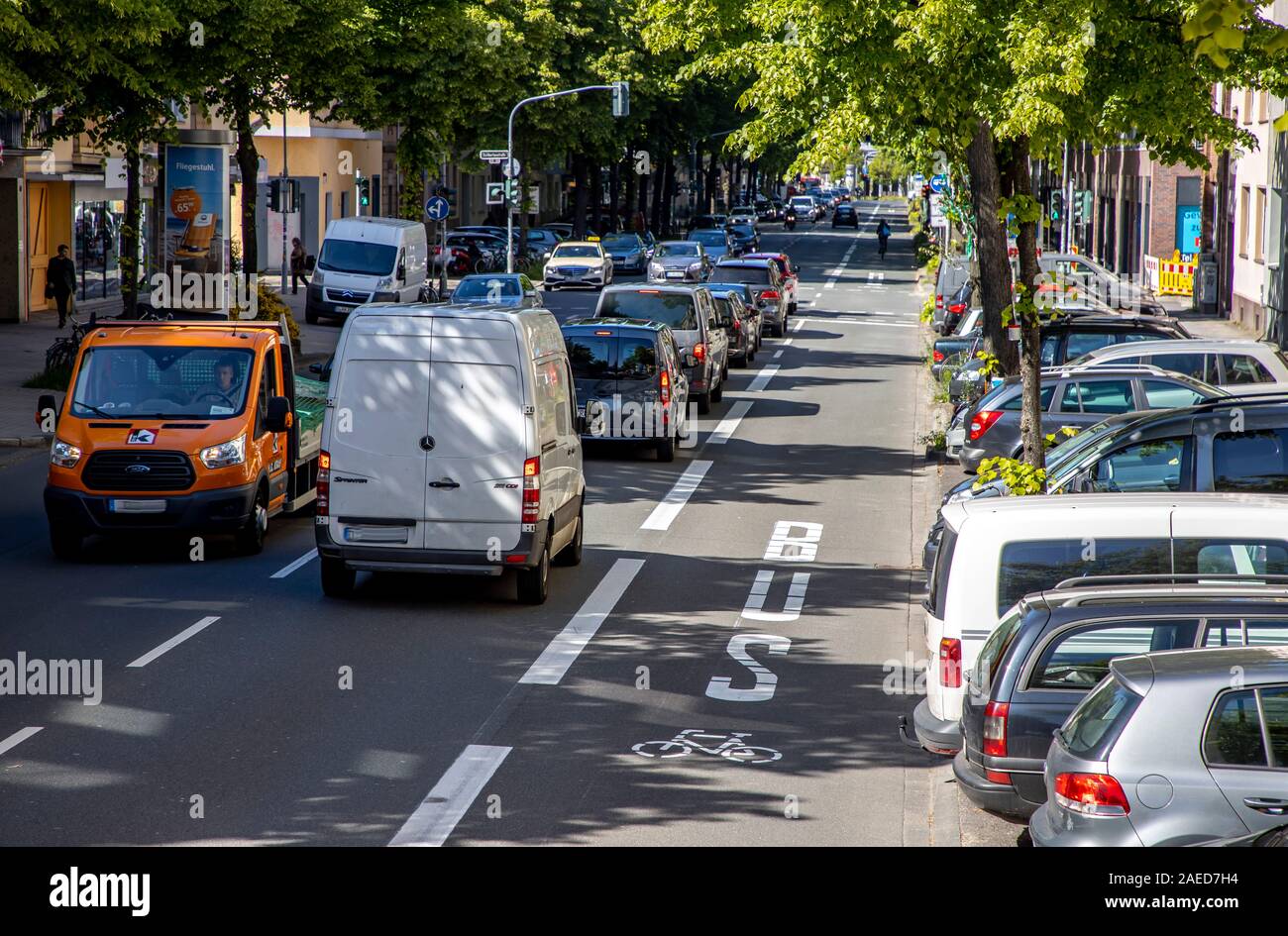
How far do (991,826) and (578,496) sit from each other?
7.65 metres

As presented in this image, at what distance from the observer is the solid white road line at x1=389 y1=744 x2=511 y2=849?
8312 mm

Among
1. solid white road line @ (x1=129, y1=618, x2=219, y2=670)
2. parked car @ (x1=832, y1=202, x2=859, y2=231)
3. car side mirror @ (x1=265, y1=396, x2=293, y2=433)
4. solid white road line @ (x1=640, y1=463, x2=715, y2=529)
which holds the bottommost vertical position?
solid white road line @ (x1=129, y1=618, x2=219, y2=670)

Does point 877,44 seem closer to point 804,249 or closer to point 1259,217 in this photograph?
point 1259,217

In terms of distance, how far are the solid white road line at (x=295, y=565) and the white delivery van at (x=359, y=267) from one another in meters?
25.8

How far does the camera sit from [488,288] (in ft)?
143

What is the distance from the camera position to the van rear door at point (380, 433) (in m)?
13.7

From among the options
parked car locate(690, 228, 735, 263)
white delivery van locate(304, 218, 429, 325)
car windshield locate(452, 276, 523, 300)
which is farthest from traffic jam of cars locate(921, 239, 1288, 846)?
parked car locate(690, 228, 735, 263)

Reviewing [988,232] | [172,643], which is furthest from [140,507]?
[988,232]

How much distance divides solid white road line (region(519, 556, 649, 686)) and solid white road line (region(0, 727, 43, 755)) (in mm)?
3198

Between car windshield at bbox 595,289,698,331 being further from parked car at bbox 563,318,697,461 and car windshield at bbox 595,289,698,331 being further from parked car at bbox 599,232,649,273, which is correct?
parked car at bbox 599,232,649,273

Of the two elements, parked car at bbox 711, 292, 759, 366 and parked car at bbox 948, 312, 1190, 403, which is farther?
parked car at bbox 711, 292, 759, 366

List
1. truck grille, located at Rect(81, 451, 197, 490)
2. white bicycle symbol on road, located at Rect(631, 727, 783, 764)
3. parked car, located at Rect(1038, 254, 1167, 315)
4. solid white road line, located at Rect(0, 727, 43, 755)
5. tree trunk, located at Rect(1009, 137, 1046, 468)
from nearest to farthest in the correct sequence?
solid white road line, located at Rect(0, 727, 43, 755)
white bicycle symbol on road, located at Rect(631, 727, 783, 764)
tree trunk, located at Rect(1009, 137, 1046, 468)
truck grille, located at Rect(81, 451, 197, 490)
parked car, located at Rect(1038, 254, 1167, 315)

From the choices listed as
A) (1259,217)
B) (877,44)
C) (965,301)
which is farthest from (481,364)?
(1259,217)

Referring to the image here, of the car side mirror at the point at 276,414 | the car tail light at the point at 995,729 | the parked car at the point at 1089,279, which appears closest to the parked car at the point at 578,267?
the parked car at the point at 1089,279
